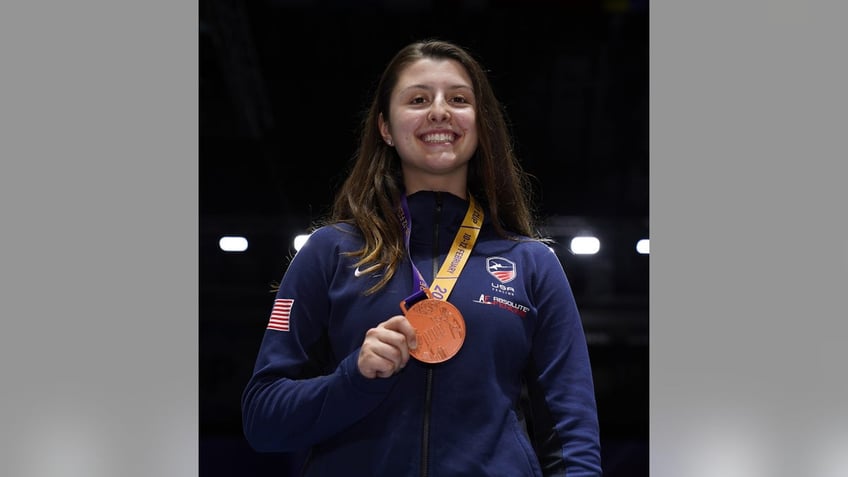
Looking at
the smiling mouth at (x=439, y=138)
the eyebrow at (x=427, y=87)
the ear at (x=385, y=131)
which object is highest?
the eyebrow at (x=427, y=87)

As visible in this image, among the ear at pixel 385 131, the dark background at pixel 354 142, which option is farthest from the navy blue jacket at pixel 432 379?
the dark background at pixel 354 142

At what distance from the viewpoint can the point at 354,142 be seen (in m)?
5.63

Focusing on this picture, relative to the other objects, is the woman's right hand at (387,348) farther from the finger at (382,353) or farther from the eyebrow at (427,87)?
the eyebrow at (427,87)

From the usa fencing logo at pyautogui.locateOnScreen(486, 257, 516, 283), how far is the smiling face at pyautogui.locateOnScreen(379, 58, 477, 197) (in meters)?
0.21

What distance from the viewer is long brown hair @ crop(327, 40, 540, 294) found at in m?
1.82

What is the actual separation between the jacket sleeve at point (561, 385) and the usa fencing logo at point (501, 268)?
64 millimetres

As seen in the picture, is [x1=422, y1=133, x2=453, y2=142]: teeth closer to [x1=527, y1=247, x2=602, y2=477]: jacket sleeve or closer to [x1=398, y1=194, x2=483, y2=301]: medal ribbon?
[x1=398, y1=194, x2=483, y2=301]: medal ribbon

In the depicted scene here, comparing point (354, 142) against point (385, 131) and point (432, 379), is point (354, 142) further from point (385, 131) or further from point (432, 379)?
point (432, 379)

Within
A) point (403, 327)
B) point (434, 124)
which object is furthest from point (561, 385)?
point (434, 124)

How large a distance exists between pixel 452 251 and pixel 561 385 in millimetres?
348

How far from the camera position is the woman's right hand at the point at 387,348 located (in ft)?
4.69

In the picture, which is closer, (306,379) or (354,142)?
(306,379)
